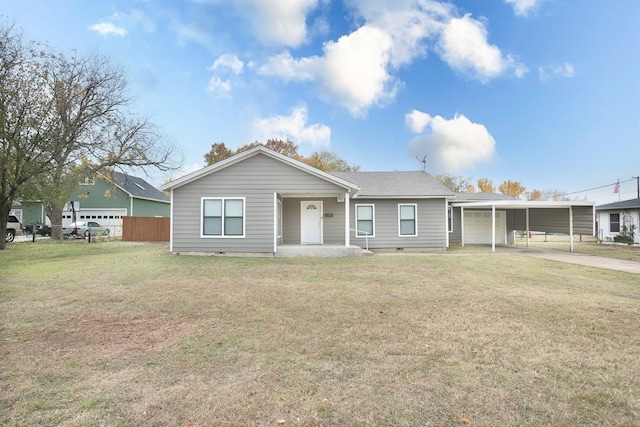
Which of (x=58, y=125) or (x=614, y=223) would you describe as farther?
(x=614, y=223)

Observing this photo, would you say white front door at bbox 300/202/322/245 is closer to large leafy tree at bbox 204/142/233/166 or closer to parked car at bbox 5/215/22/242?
parked car at bbox 5/215/22/242

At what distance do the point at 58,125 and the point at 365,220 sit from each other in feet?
52.6

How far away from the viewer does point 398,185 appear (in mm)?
15945

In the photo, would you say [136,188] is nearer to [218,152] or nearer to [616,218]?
[218,152]

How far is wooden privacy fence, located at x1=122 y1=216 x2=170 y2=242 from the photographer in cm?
2022

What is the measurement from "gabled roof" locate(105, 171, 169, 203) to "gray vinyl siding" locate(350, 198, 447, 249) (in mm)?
21263

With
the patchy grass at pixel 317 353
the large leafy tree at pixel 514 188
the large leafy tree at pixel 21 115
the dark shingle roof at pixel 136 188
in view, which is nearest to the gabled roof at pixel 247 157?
the patchy grass at pixel 317 353

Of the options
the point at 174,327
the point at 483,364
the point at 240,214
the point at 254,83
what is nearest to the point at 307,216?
the point at 240,214

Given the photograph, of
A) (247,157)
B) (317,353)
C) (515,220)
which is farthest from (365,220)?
(317,353)

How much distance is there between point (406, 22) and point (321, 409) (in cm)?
1573

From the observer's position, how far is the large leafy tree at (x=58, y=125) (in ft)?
47.8

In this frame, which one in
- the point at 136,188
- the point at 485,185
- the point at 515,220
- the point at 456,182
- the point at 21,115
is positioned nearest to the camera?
the point at 21,115

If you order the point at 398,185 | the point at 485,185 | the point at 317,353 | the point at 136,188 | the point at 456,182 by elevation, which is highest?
the point at 485,185

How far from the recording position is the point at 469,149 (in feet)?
77.9
